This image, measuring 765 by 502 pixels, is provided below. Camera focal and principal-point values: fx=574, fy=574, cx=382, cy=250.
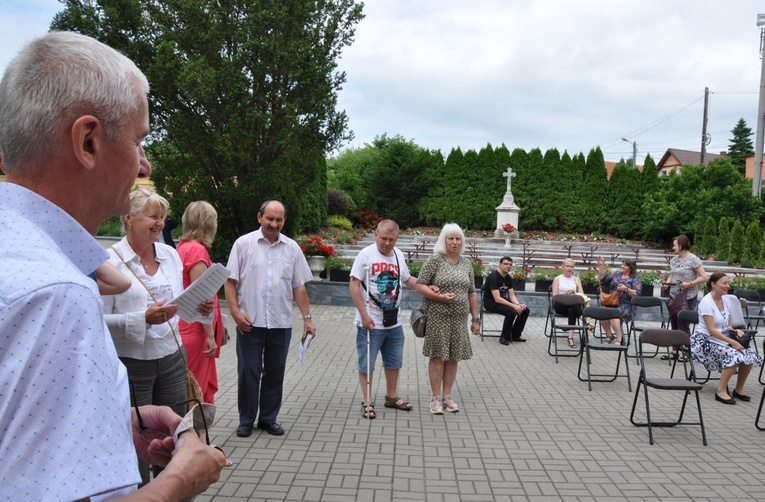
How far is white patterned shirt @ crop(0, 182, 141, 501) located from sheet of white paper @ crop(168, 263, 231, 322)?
2.48 m

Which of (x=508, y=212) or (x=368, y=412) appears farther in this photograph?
(x=508, y=212)

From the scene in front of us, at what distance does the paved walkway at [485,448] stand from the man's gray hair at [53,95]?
11.6 feet

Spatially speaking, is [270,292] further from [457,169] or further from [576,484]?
[457,169]

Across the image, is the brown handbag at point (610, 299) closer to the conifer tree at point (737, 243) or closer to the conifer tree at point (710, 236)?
the conifer tree at point (737, 243)

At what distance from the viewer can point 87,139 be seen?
1.02m

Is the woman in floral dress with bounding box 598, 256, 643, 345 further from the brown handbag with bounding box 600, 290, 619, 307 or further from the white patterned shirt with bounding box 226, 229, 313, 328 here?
the white patterned shirt with bounding box 226, 229, 313, 328

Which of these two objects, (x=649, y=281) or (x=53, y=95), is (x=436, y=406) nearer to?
(x=53, y=95)

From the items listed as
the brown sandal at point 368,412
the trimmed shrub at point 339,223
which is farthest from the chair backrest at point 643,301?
the trimmed shrub at point 339,223

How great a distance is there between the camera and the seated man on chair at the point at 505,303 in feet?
33.9

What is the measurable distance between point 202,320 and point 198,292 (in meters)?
0.94

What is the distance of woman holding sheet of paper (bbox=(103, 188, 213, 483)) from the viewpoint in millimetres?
3193

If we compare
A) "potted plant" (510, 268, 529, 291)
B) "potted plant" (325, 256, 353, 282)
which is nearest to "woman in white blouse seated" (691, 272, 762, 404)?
"potted plant" (510, 268, 529, 291)

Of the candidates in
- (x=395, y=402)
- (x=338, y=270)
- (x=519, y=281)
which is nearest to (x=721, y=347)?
(x=395, y=402)

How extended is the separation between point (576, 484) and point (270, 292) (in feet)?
9.78
